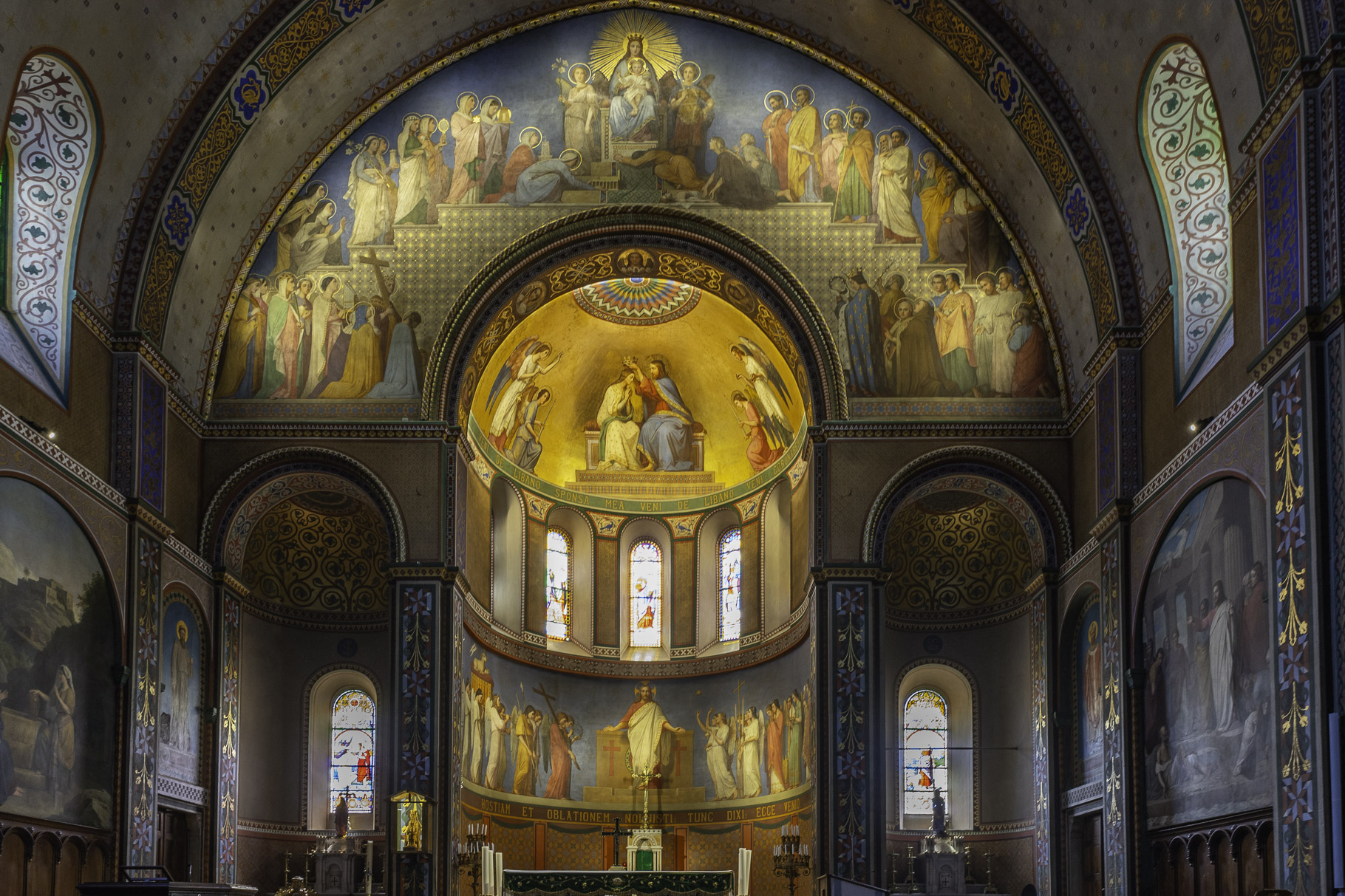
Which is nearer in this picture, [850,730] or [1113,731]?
[1113,731]

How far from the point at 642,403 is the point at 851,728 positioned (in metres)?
13.3

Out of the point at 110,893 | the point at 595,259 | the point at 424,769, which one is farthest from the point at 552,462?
the point at 110,893

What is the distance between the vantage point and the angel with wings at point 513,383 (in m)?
34.0

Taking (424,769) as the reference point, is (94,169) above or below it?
above

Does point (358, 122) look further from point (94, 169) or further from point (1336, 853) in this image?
point (1336, 853)

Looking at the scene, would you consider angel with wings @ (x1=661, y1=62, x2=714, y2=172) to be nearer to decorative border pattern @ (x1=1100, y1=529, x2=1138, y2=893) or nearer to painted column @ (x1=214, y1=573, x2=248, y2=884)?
decorative border pattern @ (x1=1100, y1=529, x2=1138, y2=893)

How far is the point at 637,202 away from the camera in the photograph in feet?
97.0

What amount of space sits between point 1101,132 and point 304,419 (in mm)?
14925

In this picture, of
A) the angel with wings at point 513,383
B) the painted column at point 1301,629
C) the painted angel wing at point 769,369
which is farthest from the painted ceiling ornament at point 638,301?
the painted column at point 1301,629

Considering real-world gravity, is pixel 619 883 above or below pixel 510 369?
below

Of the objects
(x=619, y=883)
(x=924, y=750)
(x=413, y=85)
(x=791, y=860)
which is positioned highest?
(x=413, y=85)

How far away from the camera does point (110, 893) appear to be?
15.7 metres

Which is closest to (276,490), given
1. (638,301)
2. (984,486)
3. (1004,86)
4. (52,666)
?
(52,666)

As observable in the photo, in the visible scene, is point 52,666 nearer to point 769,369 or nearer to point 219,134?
point 219,134
